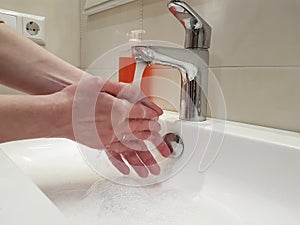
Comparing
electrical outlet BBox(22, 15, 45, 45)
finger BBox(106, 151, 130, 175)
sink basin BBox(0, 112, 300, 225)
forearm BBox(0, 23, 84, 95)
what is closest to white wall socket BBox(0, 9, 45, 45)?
electrical outlet BBox(22, 15, 45, 45)

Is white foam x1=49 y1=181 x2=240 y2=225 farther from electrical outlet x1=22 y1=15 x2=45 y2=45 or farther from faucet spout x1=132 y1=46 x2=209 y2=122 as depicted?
electrical outlet x1=22 y1=15 x2=45 y2=45

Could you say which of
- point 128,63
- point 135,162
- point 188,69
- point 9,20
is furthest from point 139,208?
point 9,20

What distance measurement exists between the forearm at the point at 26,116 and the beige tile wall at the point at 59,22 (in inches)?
20.5

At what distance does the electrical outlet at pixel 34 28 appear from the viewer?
86 cm

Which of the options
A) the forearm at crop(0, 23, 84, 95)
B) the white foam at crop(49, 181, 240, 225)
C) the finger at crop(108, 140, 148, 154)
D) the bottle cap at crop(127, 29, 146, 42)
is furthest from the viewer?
the bottle cap at crop(127, 29, 146, 42)

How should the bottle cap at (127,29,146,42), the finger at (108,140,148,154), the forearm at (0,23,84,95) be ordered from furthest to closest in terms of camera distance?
the bottle cap at (127,29,146,42), the forearm at (0,23,84,95), the finger at (108,140,148,154)

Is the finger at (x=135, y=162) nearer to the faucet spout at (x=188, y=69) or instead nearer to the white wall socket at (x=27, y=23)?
the faucet spout at (x=188, y=69)

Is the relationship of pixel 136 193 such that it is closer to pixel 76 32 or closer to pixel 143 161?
pixel 143 161

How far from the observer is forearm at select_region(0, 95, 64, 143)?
0.39 m

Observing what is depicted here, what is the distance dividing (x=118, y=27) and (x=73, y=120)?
46cm

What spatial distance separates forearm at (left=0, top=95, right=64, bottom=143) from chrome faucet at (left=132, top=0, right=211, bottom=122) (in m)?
0.15

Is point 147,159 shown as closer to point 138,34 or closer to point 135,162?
point 135,162

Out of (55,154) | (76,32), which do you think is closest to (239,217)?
(55,154)

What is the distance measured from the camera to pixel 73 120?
0.43m
